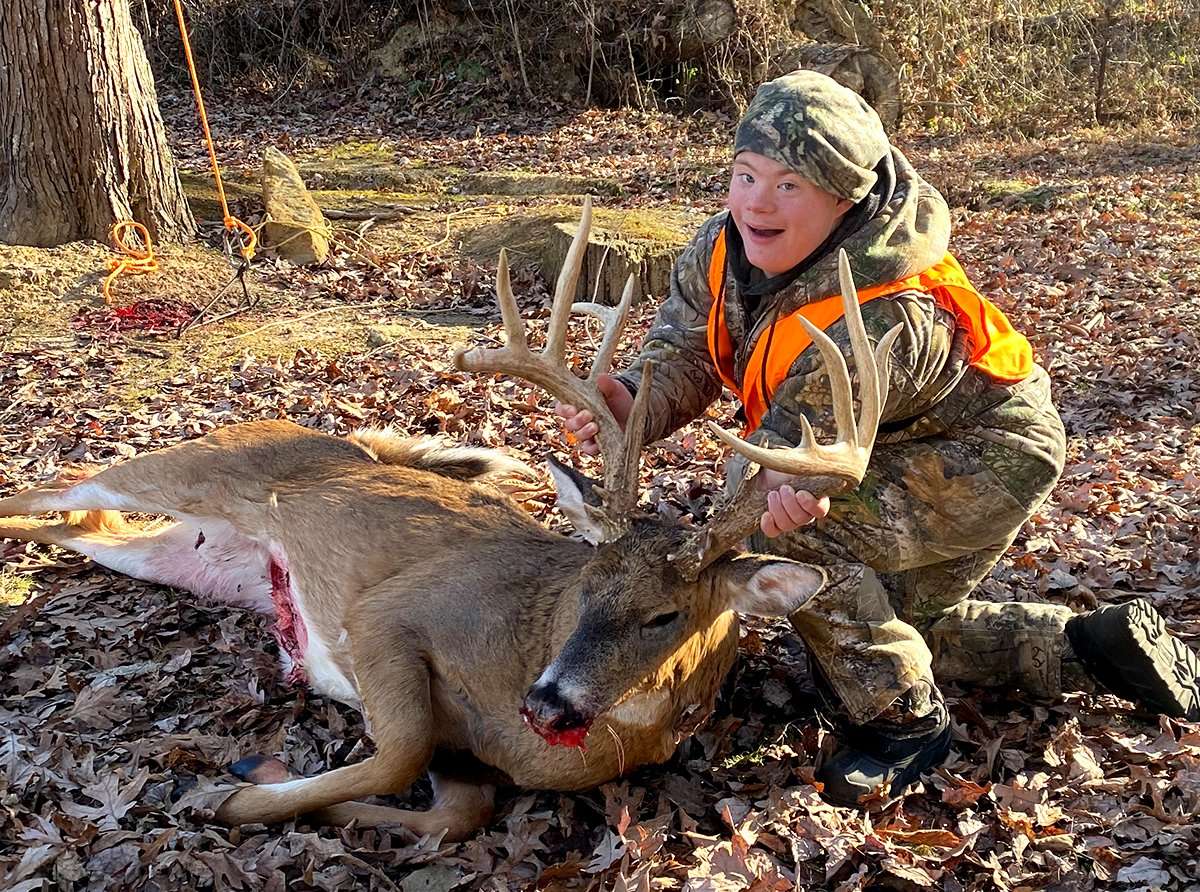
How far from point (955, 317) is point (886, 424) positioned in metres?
0.41

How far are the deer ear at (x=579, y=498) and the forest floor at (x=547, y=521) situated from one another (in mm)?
878

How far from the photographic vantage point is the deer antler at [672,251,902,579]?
2965 millimetres

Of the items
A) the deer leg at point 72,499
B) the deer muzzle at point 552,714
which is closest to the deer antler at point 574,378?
the deer muzzle at point 552,714

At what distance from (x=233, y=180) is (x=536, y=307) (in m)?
4.06

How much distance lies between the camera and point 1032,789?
146 inches

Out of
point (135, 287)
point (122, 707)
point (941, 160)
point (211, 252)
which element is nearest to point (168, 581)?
point (122, 707)

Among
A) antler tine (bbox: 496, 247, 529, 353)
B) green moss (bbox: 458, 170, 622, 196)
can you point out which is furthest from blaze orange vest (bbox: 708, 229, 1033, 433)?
green moss (bbox: 458, 170, 622, 196)

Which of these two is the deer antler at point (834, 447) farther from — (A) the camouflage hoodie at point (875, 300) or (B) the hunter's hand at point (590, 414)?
(B) the hunter's hand at point (590, 414)

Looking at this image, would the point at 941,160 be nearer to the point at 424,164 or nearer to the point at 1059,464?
the point at 424,164

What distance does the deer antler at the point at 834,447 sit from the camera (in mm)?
2965

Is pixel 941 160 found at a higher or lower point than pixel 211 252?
lower

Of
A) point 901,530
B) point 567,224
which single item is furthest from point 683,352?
point 567,224

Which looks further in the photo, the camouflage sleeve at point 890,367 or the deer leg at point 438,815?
the deer leg at point 438,815

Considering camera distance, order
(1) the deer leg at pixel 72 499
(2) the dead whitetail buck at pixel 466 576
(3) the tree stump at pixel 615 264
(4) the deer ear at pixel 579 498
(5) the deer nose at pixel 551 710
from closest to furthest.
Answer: (5) the deer nose at pixel 551 710 < (2) the dead whitetail buck at pixel 466 576 < (4) the deer ear at pixel 579 498 < (1) the deer leg at pixel 72 499 < (3) the tree stump at pixel 615 264
